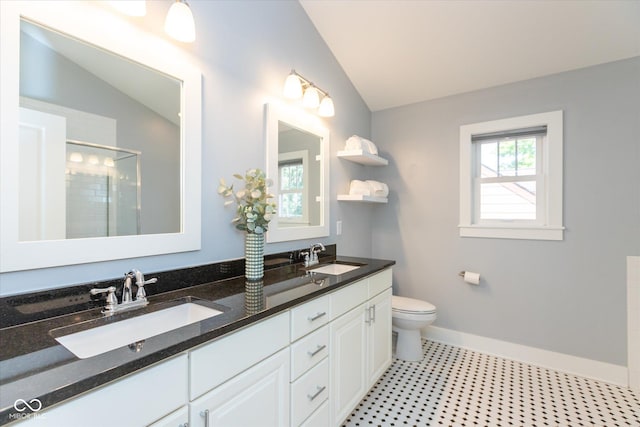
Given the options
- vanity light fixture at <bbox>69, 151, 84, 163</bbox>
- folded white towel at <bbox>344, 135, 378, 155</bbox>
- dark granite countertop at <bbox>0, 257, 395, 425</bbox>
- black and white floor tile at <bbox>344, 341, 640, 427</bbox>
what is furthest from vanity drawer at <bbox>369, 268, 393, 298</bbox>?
vanity light fixture at <bbox>69, 151, 84, 163</bbox>

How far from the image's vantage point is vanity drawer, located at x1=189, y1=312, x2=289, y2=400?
2.87 ft

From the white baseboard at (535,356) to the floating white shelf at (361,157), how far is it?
1.65 m

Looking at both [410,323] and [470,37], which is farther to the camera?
[410,323]

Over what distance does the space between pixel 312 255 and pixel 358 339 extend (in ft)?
2.13

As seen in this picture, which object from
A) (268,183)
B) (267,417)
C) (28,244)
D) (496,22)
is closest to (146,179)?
(28,244)

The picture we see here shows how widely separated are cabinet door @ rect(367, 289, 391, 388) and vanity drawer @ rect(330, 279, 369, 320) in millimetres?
151

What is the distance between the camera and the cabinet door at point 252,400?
2.94ft

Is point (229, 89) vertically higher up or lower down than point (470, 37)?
lower down

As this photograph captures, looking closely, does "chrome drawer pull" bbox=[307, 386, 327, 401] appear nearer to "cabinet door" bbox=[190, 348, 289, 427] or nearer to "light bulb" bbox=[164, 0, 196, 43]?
"cabinet door" bbox=[190, 348, 289, 427]

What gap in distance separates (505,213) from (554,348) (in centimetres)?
110

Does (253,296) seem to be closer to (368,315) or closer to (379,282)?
(368,315)

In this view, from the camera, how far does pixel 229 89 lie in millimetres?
1610

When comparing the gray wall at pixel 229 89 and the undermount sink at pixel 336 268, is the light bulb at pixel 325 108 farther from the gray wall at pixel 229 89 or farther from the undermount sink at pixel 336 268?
the undermount sink at pixel 336 268

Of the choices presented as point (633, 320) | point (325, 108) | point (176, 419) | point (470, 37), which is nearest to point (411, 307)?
point (633, 320)
